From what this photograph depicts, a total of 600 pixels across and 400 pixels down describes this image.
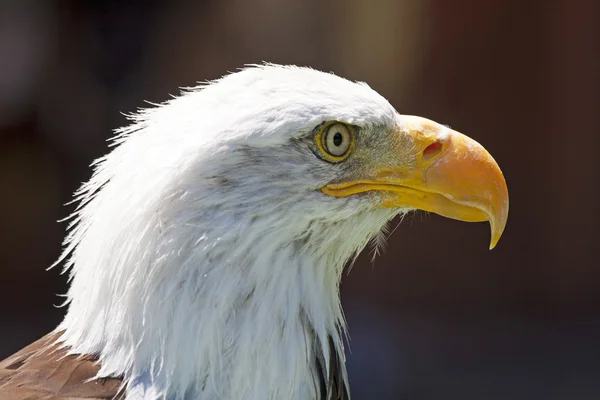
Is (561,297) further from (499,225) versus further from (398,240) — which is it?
(499,225)

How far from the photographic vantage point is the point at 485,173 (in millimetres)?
2363

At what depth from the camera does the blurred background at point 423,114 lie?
6582 millimetres

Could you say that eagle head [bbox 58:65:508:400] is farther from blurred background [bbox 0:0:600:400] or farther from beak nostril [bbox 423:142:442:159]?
blurred background [bbox 0:0:600:400]

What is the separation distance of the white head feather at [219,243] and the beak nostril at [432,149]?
0.55ft

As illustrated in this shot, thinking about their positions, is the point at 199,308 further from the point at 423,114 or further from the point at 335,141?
the point at 423,114

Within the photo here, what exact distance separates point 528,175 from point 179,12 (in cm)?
305

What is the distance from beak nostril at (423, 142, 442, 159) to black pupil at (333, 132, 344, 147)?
0.26 meters

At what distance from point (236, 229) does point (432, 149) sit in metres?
0.62

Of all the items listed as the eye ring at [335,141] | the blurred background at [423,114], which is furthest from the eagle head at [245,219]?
the blurred background at [423,114]

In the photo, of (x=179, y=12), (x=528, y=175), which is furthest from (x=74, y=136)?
(x=528, y=175)

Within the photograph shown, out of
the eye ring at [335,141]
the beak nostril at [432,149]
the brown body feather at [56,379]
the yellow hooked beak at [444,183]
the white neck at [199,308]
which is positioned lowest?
the brown body feather at [56,379]

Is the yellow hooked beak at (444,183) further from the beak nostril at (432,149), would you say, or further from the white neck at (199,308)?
the white neck at (199,308)

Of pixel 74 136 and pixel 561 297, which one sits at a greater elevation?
pixel 74 136

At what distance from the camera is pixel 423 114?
6.74m
